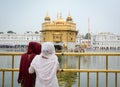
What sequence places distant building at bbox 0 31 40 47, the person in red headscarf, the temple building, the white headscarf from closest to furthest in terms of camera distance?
the white headscarf
the person in red headscarf
the temple building
distant building at bbox 0 31 40 47

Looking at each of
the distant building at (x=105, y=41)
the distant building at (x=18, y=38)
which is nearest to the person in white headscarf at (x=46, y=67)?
the distant building at (x=18, y=38)

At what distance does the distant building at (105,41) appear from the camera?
120 meters

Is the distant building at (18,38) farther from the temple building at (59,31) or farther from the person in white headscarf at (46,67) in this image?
the person in white headscarf at (46,67)

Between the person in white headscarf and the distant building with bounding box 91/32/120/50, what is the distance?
115m

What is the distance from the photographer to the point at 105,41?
120000 mm

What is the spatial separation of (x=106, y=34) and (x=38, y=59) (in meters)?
121

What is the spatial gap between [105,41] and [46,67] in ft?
387

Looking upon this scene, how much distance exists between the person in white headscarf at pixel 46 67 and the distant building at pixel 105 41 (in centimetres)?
11476

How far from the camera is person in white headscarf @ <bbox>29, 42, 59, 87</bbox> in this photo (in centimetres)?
367

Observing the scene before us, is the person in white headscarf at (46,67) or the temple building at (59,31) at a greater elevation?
the temple building at (59,31)

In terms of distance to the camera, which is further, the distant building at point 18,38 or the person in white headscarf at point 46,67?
the distant building at point 18,38

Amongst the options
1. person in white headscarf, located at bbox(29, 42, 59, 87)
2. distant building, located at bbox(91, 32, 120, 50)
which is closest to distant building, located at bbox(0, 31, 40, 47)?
distant building, located at bbox(91, 32, 120, 50)

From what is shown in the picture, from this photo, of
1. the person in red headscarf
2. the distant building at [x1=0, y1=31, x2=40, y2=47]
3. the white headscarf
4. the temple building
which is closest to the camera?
the white headscarf

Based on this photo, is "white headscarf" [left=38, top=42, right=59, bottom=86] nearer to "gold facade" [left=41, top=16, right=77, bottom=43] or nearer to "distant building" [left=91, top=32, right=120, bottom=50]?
"gold facade" [left=41, top=16, right=77, bottom=43]
